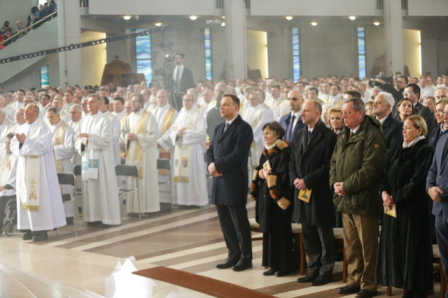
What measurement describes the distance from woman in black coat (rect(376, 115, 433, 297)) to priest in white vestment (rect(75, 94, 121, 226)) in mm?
5052

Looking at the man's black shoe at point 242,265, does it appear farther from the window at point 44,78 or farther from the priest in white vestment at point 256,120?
the window at point 44,78

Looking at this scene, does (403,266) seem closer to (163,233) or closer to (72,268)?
(72,268)

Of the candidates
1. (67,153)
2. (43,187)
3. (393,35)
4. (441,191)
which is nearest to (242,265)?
(441,191)

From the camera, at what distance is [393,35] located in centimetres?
2194

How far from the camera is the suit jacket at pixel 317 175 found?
5500 millimetres

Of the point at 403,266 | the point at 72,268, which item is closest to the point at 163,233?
the point at 72,268

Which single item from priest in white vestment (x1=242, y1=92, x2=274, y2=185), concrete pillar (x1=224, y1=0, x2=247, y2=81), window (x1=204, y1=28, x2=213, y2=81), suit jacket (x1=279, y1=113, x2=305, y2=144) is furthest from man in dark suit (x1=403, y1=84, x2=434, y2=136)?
concrete pillar (x1=224, y1=0, x2=247, y2=81)

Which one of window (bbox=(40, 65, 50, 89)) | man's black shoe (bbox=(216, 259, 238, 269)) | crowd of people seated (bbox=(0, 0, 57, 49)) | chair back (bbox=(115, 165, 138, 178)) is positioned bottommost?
man's black shoe (bbox=(216, 259, 238, 269))

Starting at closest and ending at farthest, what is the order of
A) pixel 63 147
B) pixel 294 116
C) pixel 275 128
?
1. pixel 275 128
2. pixel 294 116
3. pixel 63 147

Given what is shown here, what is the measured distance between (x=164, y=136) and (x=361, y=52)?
1553 centimetres

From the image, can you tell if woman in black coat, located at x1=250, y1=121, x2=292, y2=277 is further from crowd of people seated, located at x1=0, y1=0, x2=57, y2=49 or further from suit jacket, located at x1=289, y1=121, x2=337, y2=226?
crowd of people seated, located at x1=0, y1=0, x2=57, y2=49

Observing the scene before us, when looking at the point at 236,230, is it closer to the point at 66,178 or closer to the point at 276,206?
the point at 276,206

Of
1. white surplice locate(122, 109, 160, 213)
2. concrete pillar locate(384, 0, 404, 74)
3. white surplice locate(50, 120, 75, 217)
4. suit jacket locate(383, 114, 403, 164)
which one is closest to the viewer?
suit jacket locate(383, 114, 403, 164)

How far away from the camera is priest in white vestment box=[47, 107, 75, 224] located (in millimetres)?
9400
